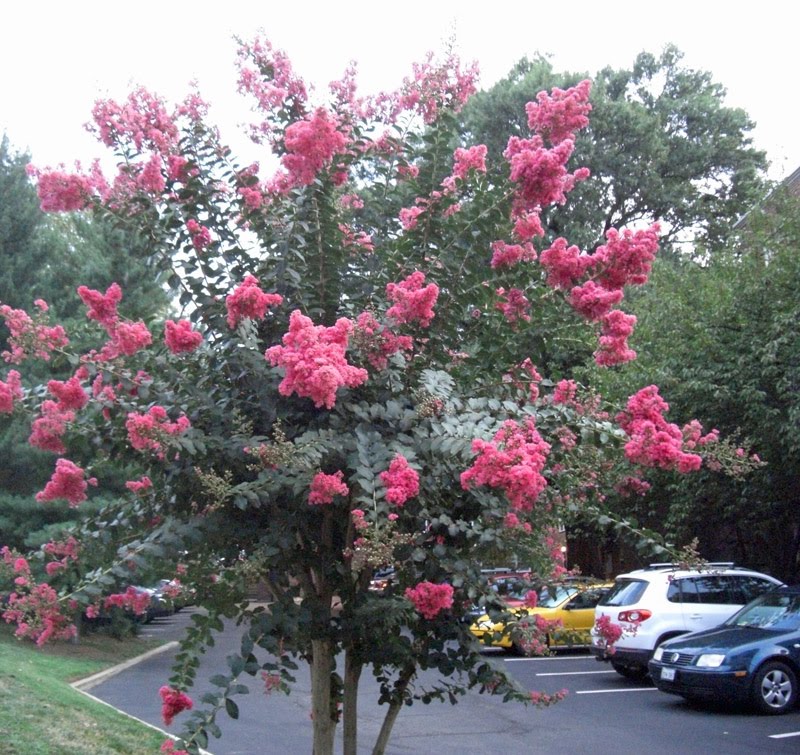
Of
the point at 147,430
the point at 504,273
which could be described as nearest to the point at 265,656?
the point at 147,430

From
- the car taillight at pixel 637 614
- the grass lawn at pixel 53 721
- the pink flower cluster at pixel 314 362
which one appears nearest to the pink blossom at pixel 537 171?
the pink flower cluster at pixel 314 362

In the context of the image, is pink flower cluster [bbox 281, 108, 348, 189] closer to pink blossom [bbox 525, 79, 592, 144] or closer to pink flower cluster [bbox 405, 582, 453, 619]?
pink blossom [bbox 525, 79, 592, 144]

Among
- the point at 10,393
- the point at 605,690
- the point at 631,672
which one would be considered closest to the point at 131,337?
the point at 10,393

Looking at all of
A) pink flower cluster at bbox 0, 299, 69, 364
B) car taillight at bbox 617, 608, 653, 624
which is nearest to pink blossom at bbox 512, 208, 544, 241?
→ pink flower cluster at bbox 0, 299, 69, 364

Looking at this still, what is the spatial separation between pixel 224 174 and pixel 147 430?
1.48m

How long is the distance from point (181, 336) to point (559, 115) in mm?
1826

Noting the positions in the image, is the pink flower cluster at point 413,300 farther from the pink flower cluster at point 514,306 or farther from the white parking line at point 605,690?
the white parking line at point 605,690

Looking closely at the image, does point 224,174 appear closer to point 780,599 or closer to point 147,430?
point 147,430

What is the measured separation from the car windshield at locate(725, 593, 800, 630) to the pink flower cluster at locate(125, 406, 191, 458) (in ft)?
35.3

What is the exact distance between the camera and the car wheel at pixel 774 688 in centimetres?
1172

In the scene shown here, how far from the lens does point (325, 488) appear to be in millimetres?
3307

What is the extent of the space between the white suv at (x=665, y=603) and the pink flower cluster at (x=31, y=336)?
1138cm

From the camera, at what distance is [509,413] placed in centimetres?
378

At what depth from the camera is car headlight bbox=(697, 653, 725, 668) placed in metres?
11.8
